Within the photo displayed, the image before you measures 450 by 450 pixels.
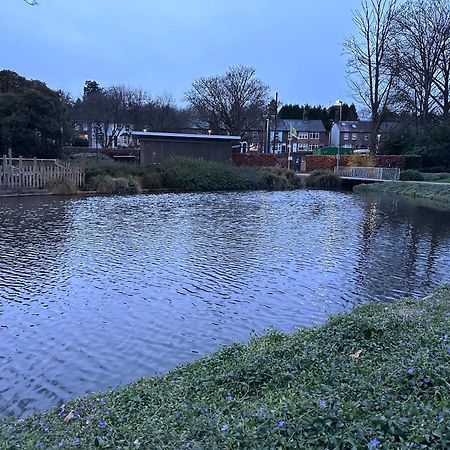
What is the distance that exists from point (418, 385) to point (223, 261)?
27.6 feet

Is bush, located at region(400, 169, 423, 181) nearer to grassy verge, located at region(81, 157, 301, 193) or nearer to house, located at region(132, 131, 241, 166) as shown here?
grassy verge, located at region(81, 157, 301, 193)

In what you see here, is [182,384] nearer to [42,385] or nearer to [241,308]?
[42,385]

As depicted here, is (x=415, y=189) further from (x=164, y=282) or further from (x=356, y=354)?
(x=356, y=354)

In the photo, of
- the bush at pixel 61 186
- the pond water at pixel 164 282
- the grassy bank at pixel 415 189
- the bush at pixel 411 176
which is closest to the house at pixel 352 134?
the bush at pixel 411 176

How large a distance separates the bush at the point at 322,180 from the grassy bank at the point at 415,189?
9.09ft

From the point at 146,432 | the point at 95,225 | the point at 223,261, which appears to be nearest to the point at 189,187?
the point at 95,225

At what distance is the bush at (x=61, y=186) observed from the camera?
28.2 m

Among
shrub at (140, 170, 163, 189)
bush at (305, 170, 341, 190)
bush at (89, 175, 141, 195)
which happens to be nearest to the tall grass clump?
shrub at (140, 170, 163, 189)

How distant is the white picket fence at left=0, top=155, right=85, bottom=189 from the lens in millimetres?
27172

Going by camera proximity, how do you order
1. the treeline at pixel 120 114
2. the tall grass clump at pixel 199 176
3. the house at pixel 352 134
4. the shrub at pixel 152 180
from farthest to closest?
the house at pixel 352 134, the treeline at pixel 120 114, the tall grass clump at pixel 199 176, the shrub at pixel 152 180

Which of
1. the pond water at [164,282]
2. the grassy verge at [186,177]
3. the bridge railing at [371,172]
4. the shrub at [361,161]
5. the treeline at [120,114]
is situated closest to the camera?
the pond water at [164,282]

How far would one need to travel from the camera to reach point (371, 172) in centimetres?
4119

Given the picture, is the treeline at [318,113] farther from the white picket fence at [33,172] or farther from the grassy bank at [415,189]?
the white picket fence at [33,172]

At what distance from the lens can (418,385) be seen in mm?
3662
